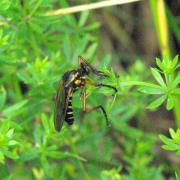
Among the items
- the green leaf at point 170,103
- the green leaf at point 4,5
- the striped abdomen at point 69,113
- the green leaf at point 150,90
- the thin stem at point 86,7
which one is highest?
the green leaf at point 4,5

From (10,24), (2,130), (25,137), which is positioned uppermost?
(10,24)

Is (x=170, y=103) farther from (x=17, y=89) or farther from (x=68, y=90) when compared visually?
(x=17, y=89)

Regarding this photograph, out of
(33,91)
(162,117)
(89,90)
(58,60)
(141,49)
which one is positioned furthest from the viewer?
(141,49)

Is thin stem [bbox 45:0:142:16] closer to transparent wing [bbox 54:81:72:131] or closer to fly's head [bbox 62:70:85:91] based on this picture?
fly's head [bbox 62:70:85:91]

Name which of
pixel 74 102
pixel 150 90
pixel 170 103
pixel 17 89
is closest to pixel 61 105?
pixel 74 102

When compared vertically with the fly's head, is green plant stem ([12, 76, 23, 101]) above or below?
below

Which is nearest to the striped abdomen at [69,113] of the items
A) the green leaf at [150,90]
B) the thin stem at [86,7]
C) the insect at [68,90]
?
the insect at [68,90]

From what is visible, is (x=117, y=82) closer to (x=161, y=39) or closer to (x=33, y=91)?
(x=33, y=91)

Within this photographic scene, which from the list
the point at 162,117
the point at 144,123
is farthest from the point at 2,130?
the point at 162,117

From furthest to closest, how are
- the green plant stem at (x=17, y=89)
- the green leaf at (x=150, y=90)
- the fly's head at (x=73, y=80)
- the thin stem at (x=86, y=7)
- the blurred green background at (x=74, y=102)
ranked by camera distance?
the green plant stem at (x=17, y=89)
the thin stem at (x=86, y=7)
the fly's head at (x=73, y=80)
the blurred green background at (x=74, y=102)
the green leaf at (x=150, y=90)

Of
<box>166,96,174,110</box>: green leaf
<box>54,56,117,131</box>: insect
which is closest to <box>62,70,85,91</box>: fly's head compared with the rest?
<box>54,56,117,131</box>: insect

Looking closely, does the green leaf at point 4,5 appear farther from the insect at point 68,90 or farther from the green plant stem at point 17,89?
the green plant stem at point 17,89
